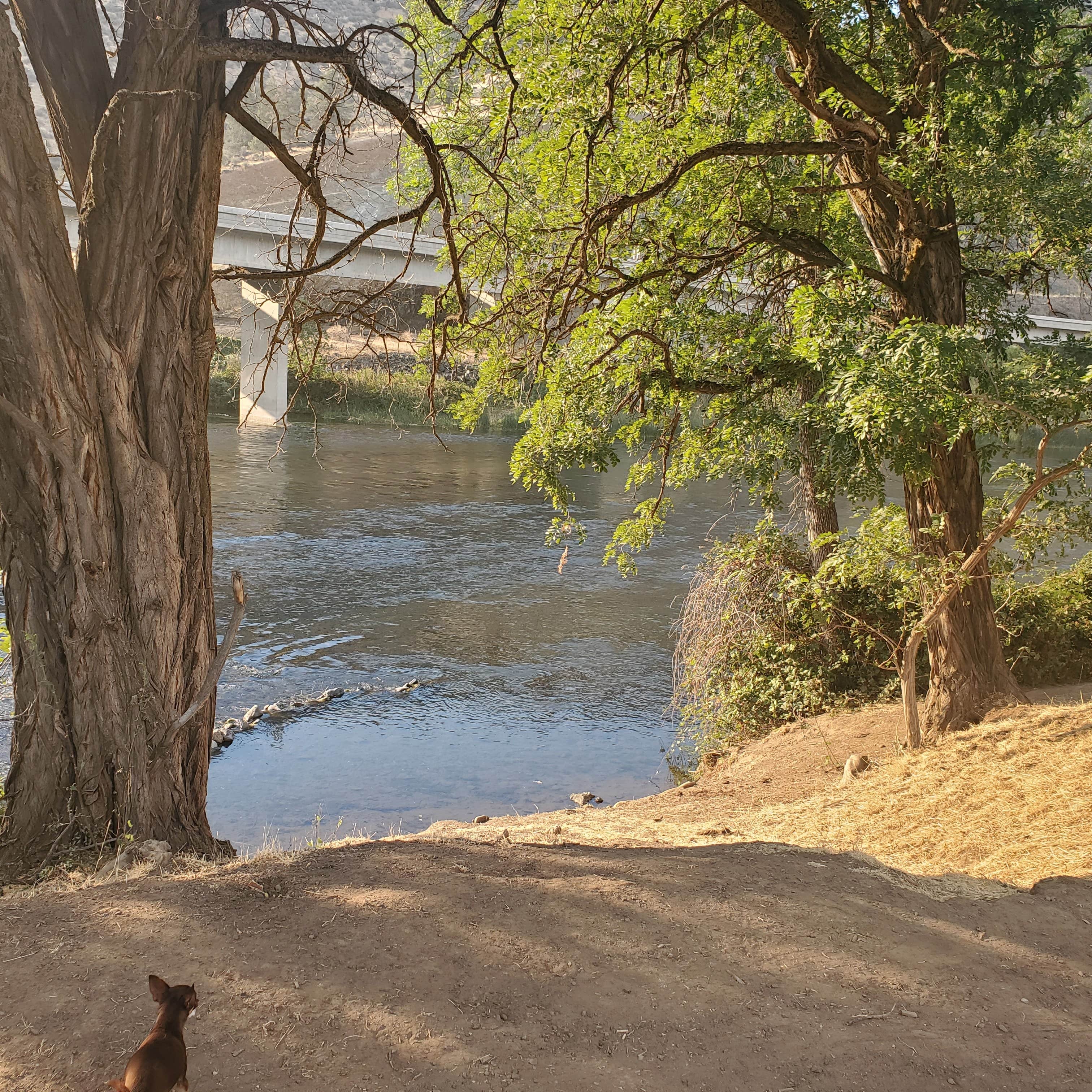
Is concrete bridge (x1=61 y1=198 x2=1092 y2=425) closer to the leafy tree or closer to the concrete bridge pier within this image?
the concrete bridge pier

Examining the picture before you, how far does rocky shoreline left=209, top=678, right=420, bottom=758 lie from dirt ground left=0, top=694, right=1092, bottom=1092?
6197mm

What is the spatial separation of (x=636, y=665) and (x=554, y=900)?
9927mm

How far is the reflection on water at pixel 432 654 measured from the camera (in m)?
10.1

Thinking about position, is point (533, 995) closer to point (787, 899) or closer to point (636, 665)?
point (787, 899)

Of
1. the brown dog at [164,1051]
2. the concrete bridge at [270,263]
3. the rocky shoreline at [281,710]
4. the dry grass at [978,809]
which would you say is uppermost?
the concrete bridge at [270,263]

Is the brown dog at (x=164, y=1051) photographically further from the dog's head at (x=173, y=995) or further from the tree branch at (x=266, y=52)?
the tree branch at (x=266, y=52)

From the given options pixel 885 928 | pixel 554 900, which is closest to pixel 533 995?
pixel 554 900

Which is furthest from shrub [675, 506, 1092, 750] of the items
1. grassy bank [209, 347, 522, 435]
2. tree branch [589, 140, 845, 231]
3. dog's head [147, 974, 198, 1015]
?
grassy bank [209, 347, 522, 435]

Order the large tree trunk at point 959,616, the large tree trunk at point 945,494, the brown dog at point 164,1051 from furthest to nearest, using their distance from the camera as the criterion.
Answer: the large tree trunk at point 959,616
the large tree trunk at point 945,494
the brown dog at point 164,1051

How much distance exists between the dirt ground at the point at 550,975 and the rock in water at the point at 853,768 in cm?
318

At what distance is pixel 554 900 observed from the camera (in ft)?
14.6

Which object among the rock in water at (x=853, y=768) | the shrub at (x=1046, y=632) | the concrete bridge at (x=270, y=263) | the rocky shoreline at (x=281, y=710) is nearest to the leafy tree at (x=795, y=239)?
the rock in water at (x=853, y=768)

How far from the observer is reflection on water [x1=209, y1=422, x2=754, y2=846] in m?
10.1

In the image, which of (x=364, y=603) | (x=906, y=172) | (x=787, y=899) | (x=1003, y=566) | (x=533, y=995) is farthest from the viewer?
(x=364, y=603)
